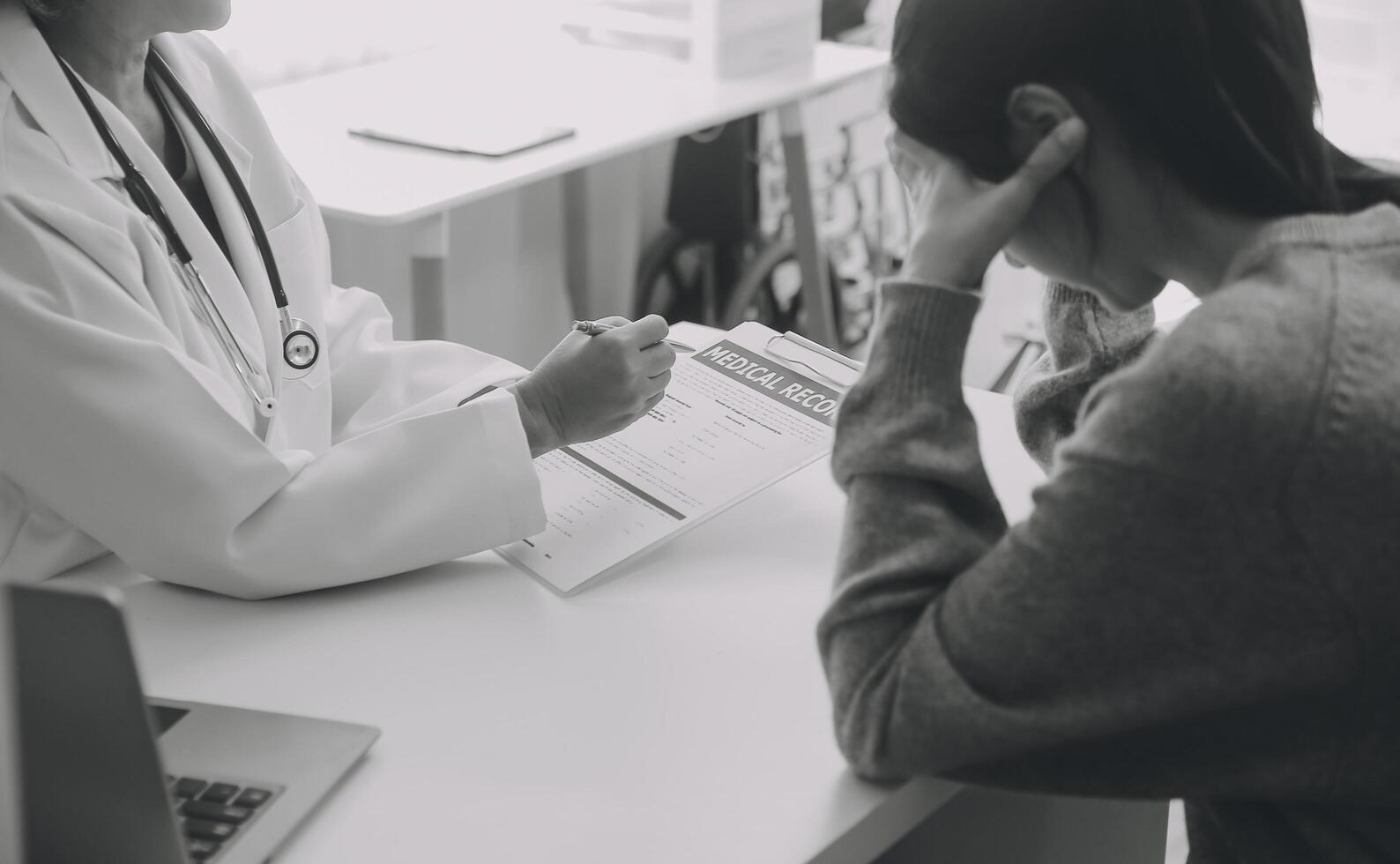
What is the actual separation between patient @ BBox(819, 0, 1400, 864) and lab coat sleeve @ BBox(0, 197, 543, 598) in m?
0.35

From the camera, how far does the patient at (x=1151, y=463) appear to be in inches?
26.0

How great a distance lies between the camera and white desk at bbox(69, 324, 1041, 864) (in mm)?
757

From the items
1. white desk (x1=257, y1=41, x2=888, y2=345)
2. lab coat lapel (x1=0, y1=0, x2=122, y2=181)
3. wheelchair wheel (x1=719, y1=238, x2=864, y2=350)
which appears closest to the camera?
lab coat lapel (x1=0, y1=0, x2=122, y2=181)

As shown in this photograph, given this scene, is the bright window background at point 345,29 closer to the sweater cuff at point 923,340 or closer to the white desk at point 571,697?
the white desk at point 571,697

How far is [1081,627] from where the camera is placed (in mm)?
688

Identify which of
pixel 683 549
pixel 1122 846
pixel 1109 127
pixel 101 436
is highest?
pixel 1109 127

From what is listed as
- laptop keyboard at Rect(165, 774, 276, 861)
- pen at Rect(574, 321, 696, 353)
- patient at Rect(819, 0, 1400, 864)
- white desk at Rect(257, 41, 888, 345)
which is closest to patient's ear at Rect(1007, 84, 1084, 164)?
patient at Rect(819, 0, 1400, 864)

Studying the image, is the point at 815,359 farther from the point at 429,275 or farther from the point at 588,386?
the point at 429,275

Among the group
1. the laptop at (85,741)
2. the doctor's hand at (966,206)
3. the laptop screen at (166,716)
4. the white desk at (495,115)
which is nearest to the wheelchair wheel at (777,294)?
the white desk at (495,115)

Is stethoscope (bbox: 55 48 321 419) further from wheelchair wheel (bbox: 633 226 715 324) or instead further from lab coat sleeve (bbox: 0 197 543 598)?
wheelchair wheel (bbox: 633 226 715 324)

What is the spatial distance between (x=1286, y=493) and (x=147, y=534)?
2.30ft

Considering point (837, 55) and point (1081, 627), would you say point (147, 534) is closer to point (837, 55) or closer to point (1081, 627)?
point (1081, 627)

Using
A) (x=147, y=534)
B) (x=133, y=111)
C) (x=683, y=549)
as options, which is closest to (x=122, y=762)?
(x=147, y=534)

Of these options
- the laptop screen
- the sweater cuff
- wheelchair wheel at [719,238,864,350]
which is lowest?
wheelchair wheel at [719,238,864,350]
